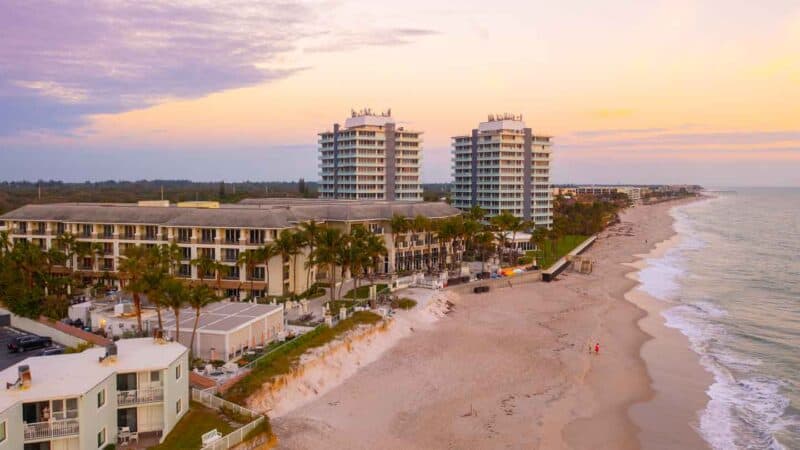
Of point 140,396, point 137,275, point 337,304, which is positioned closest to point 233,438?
point 140,396

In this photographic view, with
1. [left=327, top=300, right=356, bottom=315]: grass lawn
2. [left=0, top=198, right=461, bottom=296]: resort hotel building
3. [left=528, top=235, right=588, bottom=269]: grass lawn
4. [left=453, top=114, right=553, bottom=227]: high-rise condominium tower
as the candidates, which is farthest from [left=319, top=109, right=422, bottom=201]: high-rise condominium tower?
[left=327, top=300, right=356, bottom=315]: grass lawn

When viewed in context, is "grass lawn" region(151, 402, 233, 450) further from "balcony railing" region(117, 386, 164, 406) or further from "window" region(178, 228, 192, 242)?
"window" region(178, 228, 192, 242)

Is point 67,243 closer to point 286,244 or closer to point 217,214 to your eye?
point 217,214

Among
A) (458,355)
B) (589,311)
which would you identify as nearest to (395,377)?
(458,355)

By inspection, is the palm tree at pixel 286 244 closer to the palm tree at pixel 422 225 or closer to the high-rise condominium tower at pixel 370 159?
the palm tree at pixel 422 225

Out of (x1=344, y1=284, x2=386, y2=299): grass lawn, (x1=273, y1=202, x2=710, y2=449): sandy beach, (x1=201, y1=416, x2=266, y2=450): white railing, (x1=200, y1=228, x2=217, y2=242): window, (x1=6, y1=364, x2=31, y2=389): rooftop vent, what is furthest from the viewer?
(x1=200, y1=228, x2=217, y2=242): window
